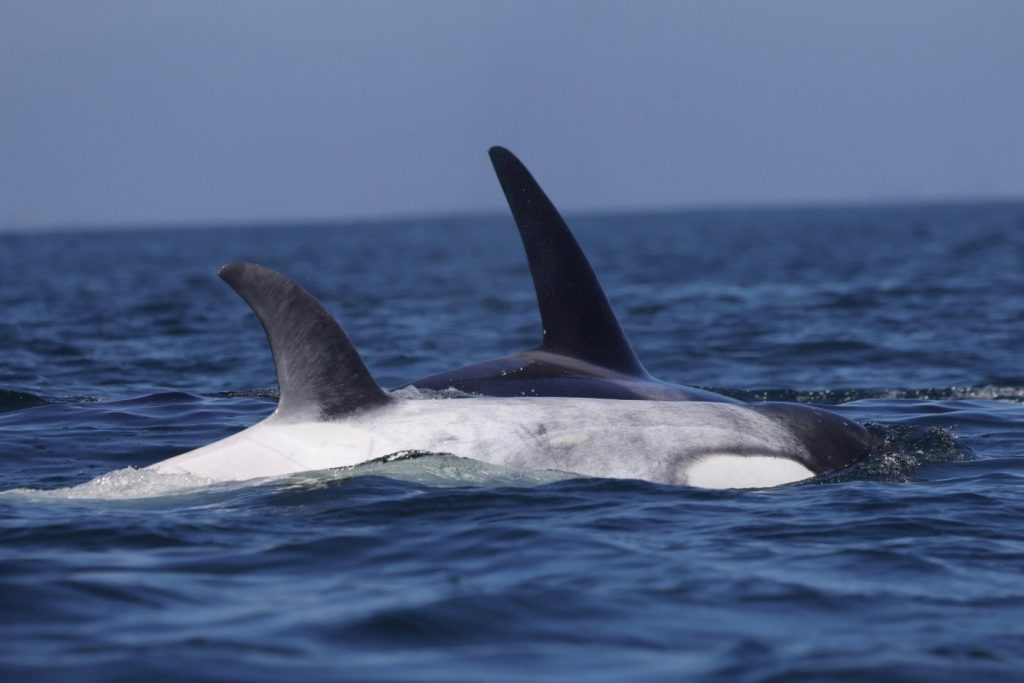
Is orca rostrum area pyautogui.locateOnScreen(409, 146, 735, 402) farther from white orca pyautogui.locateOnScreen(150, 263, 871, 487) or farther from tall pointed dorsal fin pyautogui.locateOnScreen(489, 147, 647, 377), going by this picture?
Answer: white orca pyautogui.locateOnScreen(150, 263, 871, 487)

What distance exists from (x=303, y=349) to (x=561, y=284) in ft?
10.4

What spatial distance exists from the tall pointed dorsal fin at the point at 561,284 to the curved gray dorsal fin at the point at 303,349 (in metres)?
2.65

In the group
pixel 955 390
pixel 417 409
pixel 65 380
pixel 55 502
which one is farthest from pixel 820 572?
pixel 65 380

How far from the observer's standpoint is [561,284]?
11359mm

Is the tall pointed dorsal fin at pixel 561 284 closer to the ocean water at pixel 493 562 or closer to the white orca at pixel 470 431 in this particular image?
the white orca at pixel 470 431

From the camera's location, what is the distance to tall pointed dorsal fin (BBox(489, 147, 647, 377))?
11.3 m

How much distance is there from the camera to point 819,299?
2983cm

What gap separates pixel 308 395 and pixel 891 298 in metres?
22.4

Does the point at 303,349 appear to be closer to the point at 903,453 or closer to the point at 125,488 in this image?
the point at 125,488

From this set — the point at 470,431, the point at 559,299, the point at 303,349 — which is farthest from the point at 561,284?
the point at 303,349

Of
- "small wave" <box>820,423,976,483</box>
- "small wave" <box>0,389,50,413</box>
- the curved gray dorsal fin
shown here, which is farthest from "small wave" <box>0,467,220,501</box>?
"small wave" <box>0,389,50,413</box>

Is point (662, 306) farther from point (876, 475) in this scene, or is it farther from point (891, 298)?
point (876, 475)

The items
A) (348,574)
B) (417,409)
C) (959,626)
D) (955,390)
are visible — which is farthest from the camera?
(955,390)

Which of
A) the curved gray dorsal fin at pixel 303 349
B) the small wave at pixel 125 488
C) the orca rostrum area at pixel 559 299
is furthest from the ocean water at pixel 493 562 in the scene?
the orca rostrum area at pixel 559 299
